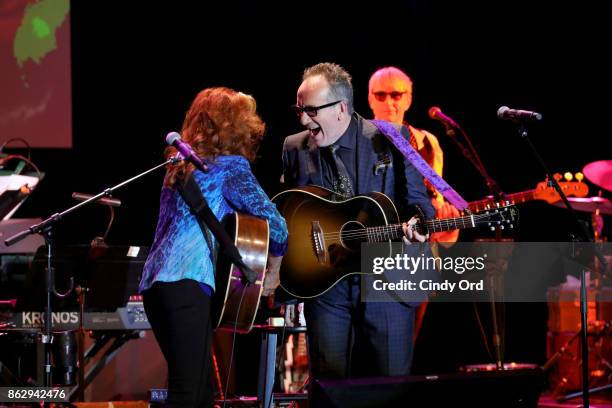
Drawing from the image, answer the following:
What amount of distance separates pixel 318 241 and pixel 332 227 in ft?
0.32

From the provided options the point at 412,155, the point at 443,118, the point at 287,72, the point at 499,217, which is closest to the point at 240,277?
the point at 412,155

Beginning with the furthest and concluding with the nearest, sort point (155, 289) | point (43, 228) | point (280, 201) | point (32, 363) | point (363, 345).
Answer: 1. point (32, 363)
2. point (43, 228)
3. point (280, 201)
4. point (363, 345)
5. point (155, 289)

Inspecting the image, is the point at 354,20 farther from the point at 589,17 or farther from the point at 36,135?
the point at 36,135

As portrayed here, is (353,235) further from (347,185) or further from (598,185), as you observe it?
(598,185)

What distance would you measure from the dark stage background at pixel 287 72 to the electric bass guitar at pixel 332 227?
146 inches

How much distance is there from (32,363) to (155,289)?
3213 millimetres

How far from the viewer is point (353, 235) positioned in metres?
4.15

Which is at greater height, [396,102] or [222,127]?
[396,102]

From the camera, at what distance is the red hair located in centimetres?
389

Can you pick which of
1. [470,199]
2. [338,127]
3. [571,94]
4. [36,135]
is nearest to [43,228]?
[338,127]

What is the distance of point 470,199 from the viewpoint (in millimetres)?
8125

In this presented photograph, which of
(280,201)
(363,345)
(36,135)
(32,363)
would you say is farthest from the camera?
(36,135)

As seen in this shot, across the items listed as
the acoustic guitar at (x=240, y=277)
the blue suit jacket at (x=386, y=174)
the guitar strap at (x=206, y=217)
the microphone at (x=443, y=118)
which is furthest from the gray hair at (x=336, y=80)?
the microphone at (x=443, y=118)

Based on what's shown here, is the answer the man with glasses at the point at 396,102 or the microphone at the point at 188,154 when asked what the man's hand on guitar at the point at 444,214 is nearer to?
the man with glasses at the point at 396,102
